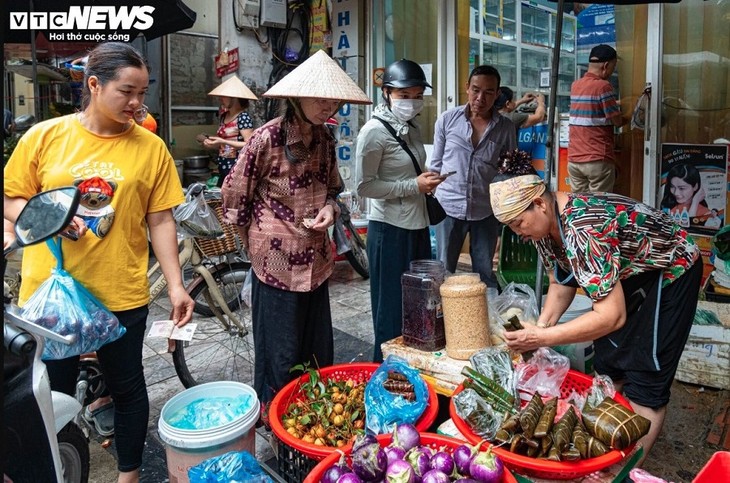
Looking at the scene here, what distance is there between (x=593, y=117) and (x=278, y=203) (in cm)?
359

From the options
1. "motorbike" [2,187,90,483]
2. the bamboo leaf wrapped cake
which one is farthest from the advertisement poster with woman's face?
"motorbike" [2,187,90,483]

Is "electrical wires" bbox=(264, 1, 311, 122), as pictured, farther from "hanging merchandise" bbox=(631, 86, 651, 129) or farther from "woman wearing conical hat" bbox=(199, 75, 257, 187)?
"hanging merchandise" bbox=(631, 86, 651, 129)

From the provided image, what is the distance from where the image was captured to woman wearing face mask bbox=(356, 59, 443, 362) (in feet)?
11.0

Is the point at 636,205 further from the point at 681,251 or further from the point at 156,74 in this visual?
the point at 156,74

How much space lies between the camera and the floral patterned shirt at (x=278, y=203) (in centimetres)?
261

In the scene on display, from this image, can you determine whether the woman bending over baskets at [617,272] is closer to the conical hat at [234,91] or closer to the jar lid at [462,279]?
the jar lid at [462,279]

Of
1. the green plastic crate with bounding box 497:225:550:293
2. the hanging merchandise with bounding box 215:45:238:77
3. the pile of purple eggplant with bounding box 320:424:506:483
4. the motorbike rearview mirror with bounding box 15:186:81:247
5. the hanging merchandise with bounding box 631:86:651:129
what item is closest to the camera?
the motorbike rearview mirror with bounding box 15:186:81:247

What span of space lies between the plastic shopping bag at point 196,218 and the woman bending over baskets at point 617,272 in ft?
6.83

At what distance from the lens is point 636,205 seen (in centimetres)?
218

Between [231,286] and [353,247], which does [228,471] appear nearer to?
[231,286]

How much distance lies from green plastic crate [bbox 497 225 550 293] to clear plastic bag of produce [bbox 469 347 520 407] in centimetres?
186

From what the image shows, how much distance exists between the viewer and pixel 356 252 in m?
6.09

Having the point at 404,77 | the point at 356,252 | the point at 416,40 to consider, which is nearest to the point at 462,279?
the point at 404,77

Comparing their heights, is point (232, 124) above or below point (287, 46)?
below
